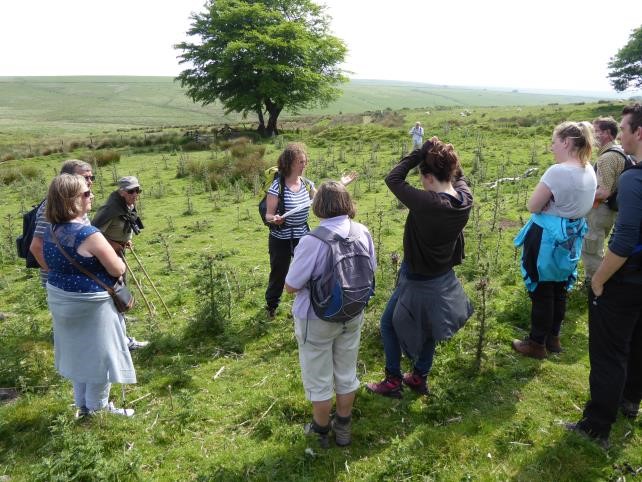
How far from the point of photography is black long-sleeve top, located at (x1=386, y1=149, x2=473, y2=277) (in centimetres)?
377

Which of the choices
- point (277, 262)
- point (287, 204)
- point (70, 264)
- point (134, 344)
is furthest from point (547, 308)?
point (134, 344)

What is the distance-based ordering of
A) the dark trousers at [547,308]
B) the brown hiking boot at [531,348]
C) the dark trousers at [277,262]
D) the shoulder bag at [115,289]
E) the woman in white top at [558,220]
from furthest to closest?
the dark trousers at [277,262]
the brown hiking boot at [531,348]
the dark trousers at [547,308]
the woman in white top at [558,220]
the shoulder bag at [115,289]

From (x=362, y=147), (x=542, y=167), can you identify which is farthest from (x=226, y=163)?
(x=542, y=167)

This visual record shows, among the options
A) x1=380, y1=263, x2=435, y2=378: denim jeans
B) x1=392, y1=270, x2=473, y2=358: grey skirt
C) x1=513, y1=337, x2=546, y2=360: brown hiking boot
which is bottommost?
x1=513, y1=337, x2=546, y2=360: brown hiking boot

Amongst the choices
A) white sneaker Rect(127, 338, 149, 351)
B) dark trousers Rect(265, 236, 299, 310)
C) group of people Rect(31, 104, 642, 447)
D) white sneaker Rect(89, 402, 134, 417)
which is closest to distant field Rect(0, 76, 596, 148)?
white sneaker Rect(127, 338, 149, 351)

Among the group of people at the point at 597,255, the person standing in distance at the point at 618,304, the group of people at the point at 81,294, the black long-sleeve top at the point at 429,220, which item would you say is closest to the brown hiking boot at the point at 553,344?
the group of people at the point at 597,255

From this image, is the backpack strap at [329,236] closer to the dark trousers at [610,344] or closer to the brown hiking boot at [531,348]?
the dark trousers at [610,344]

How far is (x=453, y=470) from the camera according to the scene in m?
3.77

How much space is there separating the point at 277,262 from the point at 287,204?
0.96m

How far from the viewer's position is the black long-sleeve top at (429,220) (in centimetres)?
377

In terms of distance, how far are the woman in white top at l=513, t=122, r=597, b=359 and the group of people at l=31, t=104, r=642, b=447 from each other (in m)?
0.01

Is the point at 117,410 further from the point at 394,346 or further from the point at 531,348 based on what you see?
the point at 531,348

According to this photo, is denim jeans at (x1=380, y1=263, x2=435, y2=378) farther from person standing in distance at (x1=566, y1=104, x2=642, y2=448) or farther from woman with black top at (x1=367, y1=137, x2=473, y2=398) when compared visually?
person standing in distance at (x1=566, y1=104, x2=642, y2=448)

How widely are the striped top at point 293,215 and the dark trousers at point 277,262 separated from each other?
100 millimetres
